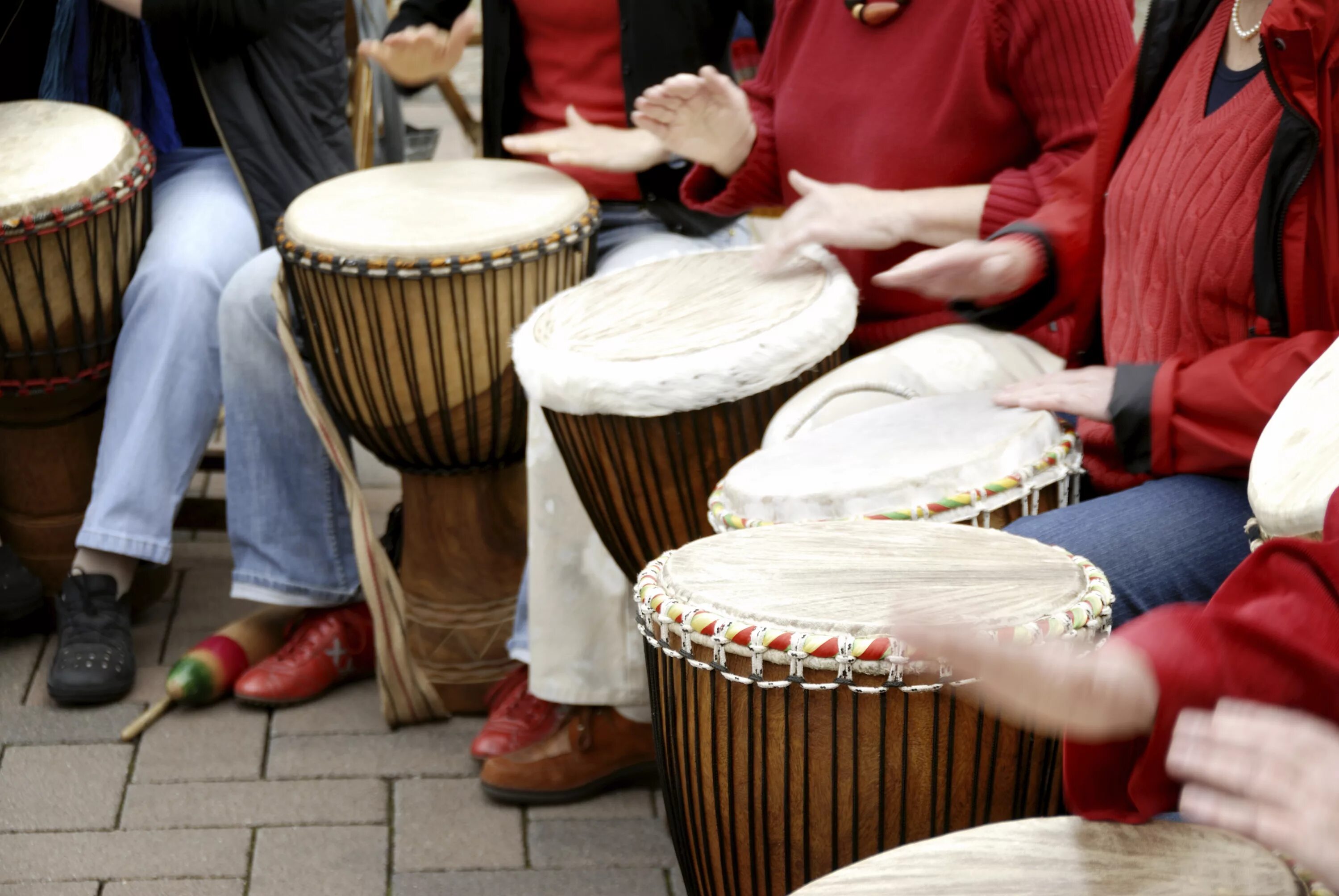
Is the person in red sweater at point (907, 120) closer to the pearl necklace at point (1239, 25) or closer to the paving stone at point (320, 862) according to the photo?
the pearl necklace at point (1239, 25)

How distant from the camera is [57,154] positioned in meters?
2.63

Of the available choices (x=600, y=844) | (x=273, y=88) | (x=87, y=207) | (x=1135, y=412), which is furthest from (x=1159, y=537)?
(x=273, y=88)

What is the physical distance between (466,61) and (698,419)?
5737mm

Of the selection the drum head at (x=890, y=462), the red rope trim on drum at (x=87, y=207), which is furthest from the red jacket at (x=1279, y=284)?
the red rope trim on drum at (x=87, y=207)

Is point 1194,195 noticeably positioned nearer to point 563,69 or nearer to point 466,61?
point 563,69

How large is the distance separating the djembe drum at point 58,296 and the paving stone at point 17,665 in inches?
5.4

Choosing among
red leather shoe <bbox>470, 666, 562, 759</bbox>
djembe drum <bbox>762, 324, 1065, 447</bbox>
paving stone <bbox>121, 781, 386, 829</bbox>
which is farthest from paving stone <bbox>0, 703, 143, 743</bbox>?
djembe drum <bbox>762, 324, 1065, 447</bbox>

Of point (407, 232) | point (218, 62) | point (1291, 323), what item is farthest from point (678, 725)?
point (218, 62)

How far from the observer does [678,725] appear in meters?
1.53

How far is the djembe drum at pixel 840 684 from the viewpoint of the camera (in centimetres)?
134

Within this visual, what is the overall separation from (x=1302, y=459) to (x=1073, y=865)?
1.28 ft

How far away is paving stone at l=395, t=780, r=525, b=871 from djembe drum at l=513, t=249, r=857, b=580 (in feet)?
1.68

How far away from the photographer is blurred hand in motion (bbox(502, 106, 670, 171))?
2.63m

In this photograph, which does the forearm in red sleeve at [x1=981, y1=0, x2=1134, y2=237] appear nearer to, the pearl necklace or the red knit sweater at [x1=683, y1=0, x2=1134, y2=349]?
the red knit sweater at [x1=683, y1=0, x2=1134, y2=349]
